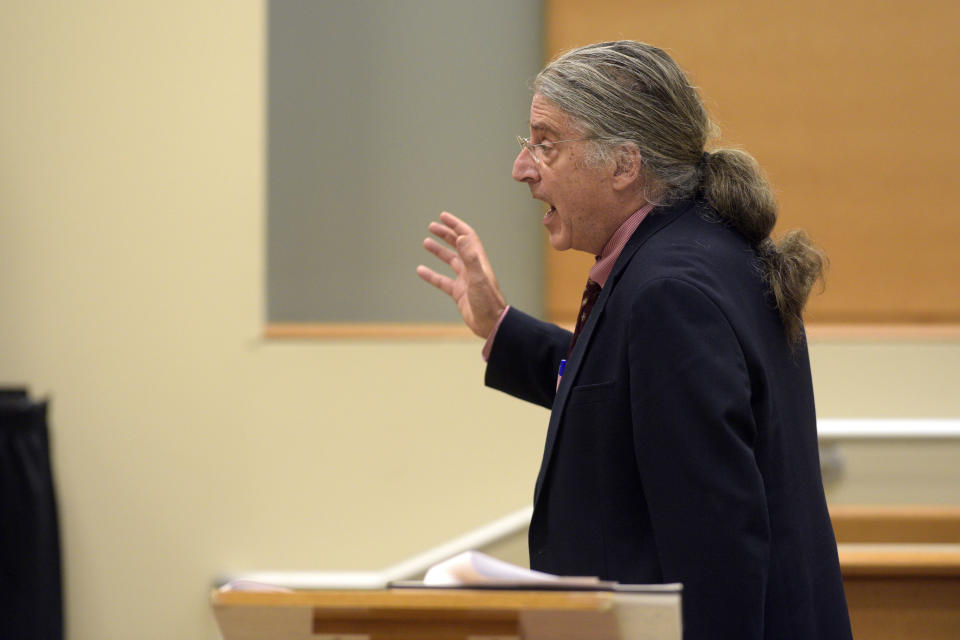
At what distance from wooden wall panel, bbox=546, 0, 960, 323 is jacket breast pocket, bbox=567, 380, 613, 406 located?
8.67 ft

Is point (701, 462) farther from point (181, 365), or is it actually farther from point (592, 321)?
point (181, 365)

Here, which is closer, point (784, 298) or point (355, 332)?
point (784, 298)

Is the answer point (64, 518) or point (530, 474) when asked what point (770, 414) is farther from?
point (64, 518)

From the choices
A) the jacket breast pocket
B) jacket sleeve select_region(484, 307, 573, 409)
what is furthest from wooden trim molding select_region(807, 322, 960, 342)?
the jacket breast pocket

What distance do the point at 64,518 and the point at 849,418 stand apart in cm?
286

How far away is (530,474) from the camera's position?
393 cm

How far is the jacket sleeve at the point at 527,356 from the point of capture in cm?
205

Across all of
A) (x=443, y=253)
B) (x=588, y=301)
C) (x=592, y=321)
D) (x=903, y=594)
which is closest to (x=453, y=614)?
(x=592, y=321)

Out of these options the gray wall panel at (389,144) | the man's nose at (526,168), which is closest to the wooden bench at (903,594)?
the man's nose at (526,168)

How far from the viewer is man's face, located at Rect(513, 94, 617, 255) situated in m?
1.66

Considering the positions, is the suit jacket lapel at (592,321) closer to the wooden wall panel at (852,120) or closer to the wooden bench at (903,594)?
the wooden bench at (903,594)

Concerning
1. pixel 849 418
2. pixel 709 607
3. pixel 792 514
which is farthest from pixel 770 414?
pixel 849 418

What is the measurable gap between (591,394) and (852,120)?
2872mm

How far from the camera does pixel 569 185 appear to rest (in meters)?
1.68
